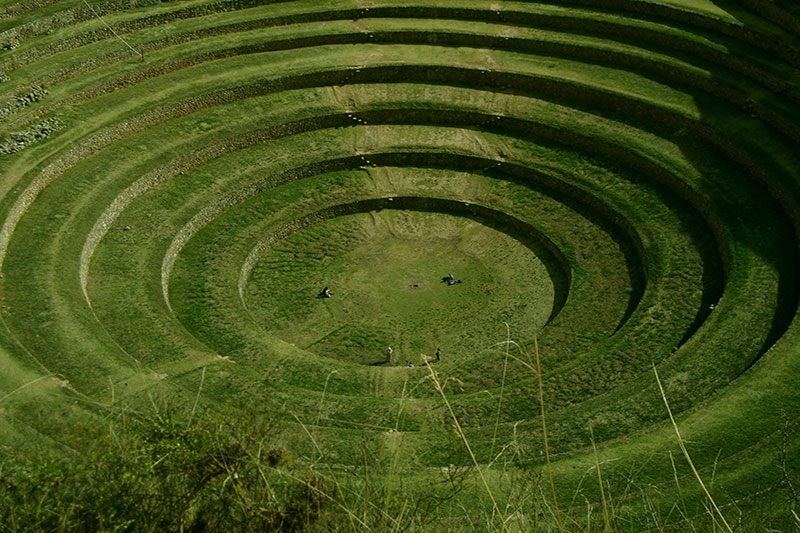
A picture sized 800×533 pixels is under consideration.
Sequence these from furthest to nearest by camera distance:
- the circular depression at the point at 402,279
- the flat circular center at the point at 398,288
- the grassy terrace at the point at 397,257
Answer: the circular depression at the point at 402,279
the flat circular center at the point at 398,288
the grassy terrace at the point at 397,257

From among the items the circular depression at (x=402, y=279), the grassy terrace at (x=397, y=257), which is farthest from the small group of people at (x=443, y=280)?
the grassy terrace at (x=397, y=257)

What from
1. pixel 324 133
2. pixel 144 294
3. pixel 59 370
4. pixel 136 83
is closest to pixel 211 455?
pixel 59 370

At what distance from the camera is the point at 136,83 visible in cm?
3753

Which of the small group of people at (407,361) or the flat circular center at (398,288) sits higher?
the flat circular center at (398,288)

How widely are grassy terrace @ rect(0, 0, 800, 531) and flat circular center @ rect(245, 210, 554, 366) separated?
0.14 meters

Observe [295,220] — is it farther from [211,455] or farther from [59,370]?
[211,455]

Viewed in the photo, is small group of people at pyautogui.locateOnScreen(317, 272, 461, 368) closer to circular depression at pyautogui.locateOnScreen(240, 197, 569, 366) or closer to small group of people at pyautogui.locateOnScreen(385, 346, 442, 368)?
small group of people at pyautogui.locateOnScreen(385, 346, 442, 368)

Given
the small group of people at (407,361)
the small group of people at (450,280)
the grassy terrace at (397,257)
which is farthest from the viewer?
the small group of people at (450,280)

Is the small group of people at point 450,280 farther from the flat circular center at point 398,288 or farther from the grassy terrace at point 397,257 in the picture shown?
the grassy terrace at point 397,257

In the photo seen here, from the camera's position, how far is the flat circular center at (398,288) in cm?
2927

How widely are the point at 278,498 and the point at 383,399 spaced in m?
11.2

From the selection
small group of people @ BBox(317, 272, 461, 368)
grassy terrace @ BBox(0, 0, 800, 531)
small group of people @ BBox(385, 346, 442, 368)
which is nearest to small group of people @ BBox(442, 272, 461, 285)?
small group of people @ BBox(317, 272, 461, 368)

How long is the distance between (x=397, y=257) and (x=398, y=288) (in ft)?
7.17

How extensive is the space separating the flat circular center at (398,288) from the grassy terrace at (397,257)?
5.4 inches
